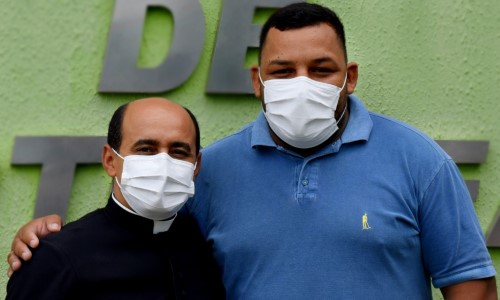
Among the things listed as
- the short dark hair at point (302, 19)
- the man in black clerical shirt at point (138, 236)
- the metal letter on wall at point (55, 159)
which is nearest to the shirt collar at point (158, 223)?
the man in black clerical shirt at point (138, 236)

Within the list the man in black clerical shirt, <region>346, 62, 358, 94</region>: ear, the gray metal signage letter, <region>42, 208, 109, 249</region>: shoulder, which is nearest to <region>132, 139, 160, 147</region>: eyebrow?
the man in black clerical shirt

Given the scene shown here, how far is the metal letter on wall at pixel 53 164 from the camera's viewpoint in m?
2.89

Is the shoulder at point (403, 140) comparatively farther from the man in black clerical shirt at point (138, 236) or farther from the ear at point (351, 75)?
the man in black clerical shirt at point (138, 236)

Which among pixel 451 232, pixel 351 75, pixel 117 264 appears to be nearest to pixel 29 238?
pixel 117 264

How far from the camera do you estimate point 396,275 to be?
219 cm

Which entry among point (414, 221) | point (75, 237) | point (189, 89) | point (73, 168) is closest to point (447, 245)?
point (414, 221)

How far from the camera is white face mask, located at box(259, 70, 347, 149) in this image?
2217 mm

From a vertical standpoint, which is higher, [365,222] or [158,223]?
[365,222]

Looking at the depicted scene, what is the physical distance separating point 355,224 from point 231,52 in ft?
3.61

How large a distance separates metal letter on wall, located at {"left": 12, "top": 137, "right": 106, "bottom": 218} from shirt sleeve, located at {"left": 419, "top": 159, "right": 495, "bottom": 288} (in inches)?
54.4

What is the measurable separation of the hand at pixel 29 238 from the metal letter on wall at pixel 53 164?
2.10 feet

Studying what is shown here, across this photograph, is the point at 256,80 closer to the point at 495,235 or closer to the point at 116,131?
the point at 116,131

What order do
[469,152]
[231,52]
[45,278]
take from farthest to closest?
[469,152]
[231,52]
[45,278]

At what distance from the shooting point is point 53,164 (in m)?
2.90
